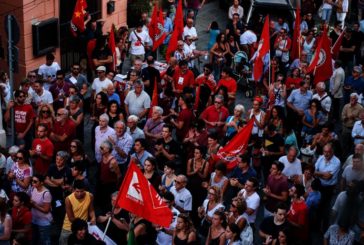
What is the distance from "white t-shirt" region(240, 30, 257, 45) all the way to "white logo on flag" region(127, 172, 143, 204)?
30.7 ft

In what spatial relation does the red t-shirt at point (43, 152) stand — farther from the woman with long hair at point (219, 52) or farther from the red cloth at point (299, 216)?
the woman with long hair at point (219, 52)

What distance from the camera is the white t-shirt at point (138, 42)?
18984 millimetres

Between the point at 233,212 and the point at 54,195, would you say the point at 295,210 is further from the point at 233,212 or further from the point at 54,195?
the point at 54,195

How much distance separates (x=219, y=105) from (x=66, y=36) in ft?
21.6

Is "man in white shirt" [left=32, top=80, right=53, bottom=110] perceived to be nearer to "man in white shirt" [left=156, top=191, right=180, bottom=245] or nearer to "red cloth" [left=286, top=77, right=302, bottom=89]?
"man in white shirt" [left=156, top=191, right=180, bottom=245]

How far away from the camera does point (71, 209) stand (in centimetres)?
1107

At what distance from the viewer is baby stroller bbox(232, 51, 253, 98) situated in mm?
18469

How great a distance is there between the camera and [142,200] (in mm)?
10484

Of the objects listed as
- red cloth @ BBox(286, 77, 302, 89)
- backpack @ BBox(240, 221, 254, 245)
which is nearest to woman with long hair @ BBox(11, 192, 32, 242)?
backpack @ BBox(240, 221, 254, 245)

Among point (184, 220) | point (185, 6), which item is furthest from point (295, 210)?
point (185, 6)

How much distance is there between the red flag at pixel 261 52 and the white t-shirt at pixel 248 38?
2327mm

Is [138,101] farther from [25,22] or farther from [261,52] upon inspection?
[25,22]

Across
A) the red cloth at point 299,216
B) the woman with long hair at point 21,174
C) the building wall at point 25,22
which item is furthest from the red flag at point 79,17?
the red cloth at point 299,216

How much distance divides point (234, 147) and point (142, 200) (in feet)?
8.30
